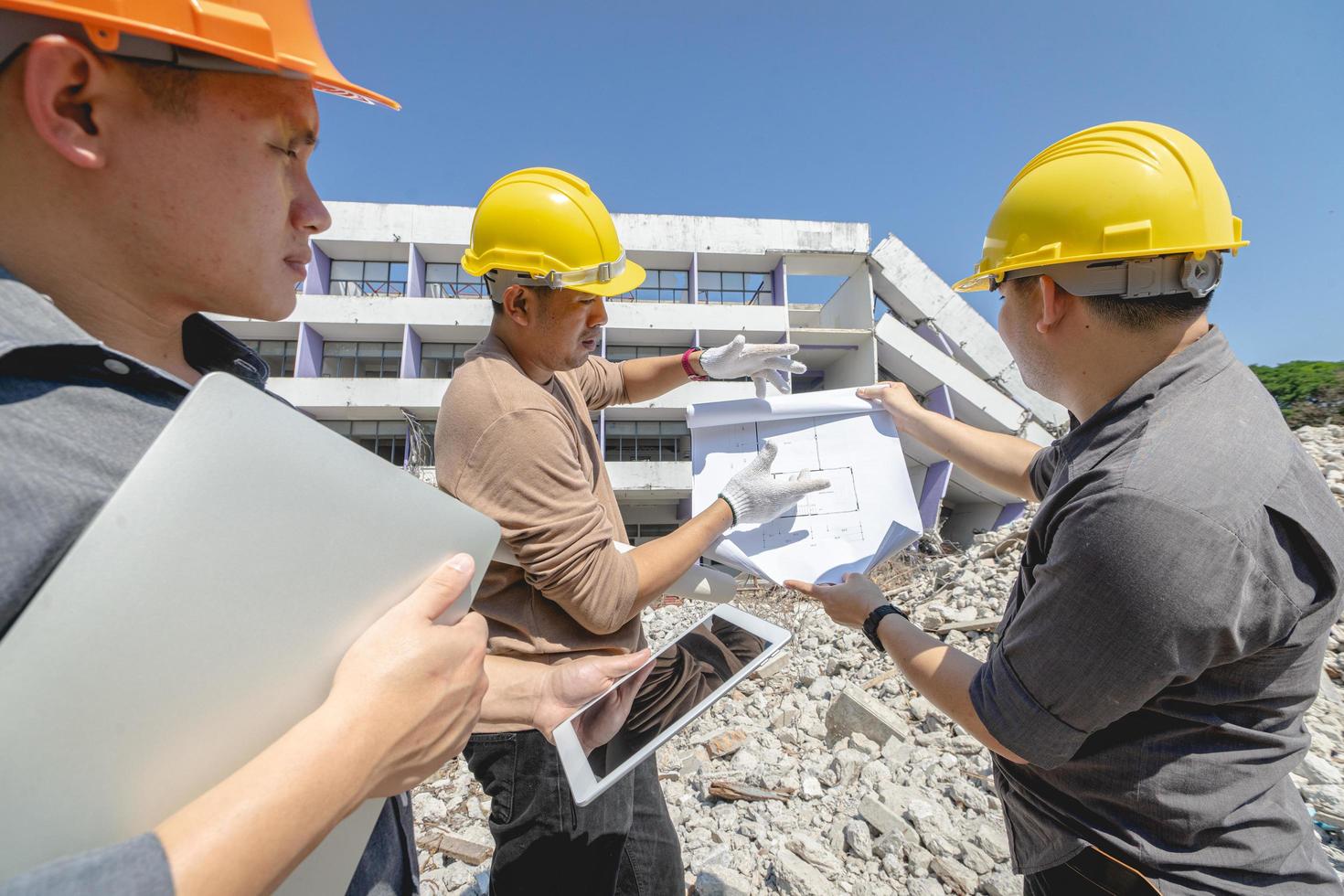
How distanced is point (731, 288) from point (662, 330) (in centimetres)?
357

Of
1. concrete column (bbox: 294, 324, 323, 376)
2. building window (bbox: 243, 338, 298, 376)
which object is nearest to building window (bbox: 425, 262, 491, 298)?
concrete column (bbox: 294, 324, 323, 376)

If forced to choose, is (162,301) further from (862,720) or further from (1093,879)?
(862,720)

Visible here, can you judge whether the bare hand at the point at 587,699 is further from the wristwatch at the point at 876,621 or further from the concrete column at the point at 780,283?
the concrete column at the point at 780,283

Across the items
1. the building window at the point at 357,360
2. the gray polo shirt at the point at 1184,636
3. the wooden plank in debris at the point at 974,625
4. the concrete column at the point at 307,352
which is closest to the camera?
the gray polo shirt at the point at 1184,636

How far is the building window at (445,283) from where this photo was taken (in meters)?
23.4

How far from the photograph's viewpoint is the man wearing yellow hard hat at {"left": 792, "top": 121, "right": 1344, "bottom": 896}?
1.19 m

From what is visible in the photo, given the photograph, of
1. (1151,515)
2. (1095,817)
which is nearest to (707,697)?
(1095,817)

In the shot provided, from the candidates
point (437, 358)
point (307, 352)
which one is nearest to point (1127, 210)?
point (437, 358)

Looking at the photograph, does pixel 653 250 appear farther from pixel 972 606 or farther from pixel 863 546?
pixel 863 546

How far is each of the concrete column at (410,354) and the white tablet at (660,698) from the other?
863 inches

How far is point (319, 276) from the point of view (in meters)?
22.4

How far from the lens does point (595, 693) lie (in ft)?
5.28

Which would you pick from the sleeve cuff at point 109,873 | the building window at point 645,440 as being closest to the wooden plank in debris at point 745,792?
the sleeve cuff at point 109,873

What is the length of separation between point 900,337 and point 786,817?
1881 cm
